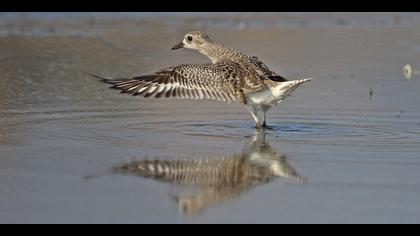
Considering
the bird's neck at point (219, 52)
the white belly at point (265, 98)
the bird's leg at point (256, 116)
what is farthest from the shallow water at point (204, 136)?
the bird's neck at point (219, 52)

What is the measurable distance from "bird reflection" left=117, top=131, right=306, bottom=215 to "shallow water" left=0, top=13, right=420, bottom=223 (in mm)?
15

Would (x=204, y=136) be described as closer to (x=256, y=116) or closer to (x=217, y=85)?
(x=217, y=85)

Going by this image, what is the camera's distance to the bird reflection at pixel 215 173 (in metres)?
7.31

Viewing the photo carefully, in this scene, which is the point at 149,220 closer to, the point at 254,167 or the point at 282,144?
the point at 254,167

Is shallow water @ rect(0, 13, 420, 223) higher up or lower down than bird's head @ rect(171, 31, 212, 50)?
lower down

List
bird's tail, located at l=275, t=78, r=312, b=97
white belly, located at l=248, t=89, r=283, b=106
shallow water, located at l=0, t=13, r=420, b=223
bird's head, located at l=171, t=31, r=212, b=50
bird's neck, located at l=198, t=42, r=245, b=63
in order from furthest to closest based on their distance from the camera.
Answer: bird's head, located at l=171, t=31, r=212, b=50, bird's neck, located at l=198, t=42, r=245, b=63, white belly, located at l=248, t=89, r=283, b=106, bird's tail, located at l=275, t=78, r=312, b=97, shallow water, located at l=0, t=13, r=420, b=223

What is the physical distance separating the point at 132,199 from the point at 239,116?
402 cm

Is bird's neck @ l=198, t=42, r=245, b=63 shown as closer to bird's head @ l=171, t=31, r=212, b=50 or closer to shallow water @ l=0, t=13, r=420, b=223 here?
bird's head @ l=171, t=31, r=212, b=50

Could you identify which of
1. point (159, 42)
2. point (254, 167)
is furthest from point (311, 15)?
point (254, 167)

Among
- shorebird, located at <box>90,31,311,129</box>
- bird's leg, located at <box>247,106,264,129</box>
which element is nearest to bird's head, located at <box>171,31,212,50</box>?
shorebird, located at <box>90,31,311,129</box>

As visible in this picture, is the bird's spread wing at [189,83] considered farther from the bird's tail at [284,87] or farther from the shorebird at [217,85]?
the bird's tail at [284,87]

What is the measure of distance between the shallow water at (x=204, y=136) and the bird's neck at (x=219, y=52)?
620 mm

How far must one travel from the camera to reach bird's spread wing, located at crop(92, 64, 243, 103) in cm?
1016

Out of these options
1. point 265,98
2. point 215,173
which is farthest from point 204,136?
point 215,173
